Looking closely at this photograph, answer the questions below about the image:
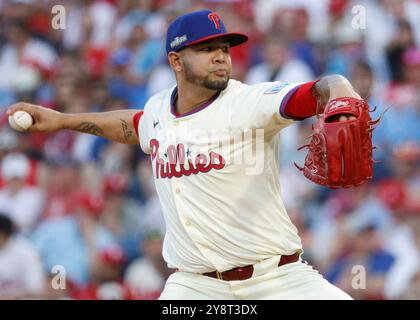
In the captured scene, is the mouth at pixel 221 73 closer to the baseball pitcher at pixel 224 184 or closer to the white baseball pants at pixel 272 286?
the baseball pitcher at pixel 224 184

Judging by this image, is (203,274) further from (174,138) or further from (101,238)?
(101,238)

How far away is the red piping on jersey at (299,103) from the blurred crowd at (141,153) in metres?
2.86

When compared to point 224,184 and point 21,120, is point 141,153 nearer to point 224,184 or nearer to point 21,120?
point 21,120

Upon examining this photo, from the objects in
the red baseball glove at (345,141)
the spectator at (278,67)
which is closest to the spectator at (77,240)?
the spectator at (278,67)

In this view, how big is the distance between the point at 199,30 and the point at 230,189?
88cm

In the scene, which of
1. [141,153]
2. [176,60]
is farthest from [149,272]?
[176,60]

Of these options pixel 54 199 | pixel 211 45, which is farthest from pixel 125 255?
pixel 211 45

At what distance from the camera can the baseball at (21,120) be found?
5129 millimetres

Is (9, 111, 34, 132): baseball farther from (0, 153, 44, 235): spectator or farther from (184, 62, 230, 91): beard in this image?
(0, 153, 44, 235): spectator

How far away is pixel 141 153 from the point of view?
8.29m

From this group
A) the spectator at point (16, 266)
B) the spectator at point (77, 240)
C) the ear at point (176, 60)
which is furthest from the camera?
the spectator at point (77, 240)

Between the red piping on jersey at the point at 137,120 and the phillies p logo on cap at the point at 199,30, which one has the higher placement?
the phillies p logo on cap at the point at 199,30

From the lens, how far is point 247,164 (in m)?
4.40

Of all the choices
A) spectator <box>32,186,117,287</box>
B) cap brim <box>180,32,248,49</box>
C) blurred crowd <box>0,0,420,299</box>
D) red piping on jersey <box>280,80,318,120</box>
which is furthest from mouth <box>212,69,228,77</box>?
spectator <box>32,186,117,287</box>
